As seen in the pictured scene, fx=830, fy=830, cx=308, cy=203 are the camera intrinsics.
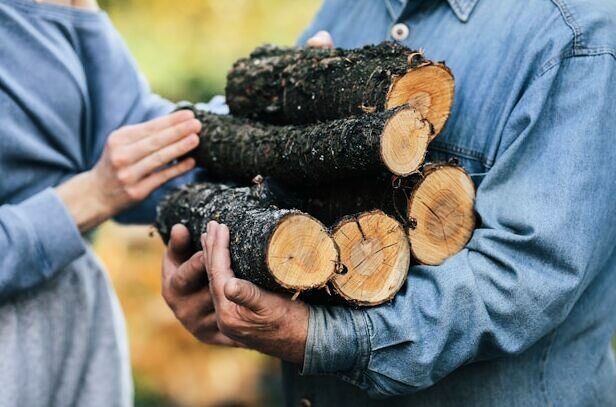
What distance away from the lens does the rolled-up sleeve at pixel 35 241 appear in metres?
1.78

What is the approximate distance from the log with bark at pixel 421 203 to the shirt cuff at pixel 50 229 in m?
0.55

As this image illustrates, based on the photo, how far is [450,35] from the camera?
169 centimetres

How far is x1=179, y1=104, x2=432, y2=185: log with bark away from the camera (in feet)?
4.53

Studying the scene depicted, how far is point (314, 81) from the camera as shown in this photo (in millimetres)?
1626

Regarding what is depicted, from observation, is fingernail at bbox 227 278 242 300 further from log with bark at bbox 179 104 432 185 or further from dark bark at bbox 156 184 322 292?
log with bark at bbox 179 104 432 185

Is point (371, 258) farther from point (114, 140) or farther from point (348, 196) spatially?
point (114, 140)

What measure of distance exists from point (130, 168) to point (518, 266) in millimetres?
908

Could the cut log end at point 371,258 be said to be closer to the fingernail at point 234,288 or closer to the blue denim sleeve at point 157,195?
the fingernail at point 234,288

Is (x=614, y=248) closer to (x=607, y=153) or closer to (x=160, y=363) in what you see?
(x=607, y=153)

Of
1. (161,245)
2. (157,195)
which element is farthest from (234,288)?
(161,245)

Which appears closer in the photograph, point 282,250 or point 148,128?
point 282,250

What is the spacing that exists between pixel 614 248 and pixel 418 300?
1.56 feet

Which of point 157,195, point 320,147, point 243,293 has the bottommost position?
point 157,195

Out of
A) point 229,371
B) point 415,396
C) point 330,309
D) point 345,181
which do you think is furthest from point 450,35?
point 229,371
